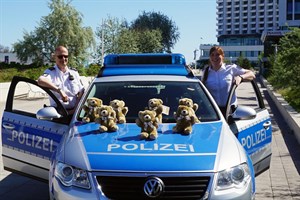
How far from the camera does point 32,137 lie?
5828 millimetres

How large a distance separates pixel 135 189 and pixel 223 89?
10.3 feet

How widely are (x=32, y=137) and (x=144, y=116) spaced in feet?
5.19

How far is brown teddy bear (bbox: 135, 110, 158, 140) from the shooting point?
4.75 meters

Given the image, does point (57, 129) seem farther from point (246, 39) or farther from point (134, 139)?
point (246, 39)

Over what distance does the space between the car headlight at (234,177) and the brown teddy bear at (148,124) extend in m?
0.81

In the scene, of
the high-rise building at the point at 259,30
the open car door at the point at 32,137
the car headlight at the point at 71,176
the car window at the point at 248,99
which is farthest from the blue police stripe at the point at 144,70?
the high-rise building at the point at 259,30

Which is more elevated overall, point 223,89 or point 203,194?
point 223,89

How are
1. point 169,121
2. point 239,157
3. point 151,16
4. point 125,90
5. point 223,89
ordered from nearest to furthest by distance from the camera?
point 239,157
point 169,121
point 125,90
point 223,89
point 151,16

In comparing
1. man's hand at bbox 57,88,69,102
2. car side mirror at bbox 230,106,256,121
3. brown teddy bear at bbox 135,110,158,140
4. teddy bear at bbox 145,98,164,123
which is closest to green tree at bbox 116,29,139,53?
man's hand at bbox 57,88,69,102

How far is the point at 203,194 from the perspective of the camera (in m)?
4.10

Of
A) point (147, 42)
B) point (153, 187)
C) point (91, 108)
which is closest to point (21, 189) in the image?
point (91, 108)

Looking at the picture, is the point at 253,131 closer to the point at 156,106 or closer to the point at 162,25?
the point at 156,106

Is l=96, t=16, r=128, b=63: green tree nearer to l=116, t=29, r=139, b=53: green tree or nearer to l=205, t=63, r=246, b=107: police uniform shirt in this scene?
l=116, t=29, r=139, b=53: green tree

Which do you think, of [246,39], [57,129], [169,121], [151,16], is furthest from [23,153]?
[246,39]
